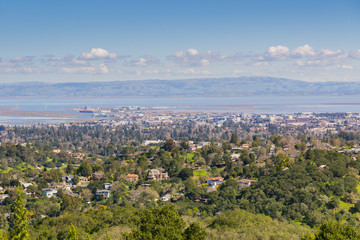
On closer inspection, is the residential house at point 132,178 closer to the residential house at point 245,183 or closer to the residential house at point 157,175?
the residential house at point 157,175

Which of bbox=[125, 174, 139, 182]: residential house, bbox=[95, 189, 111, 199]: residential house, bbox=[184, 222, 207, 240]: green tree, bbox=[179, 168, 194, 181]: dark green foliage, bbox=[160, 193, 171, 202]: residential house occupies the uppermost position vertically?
bbox=[184, 222, 207, 240]: green tree

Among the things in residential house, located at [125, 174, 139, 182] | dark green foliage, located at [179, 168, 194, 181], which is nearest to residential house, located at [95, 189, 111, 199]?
residential house, located at [125, 174, 139, 182]

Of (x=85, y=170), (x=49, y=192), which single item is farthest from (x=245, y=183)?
(x=49, y=192)

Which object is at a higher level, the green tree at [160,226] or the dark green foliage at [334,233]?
the dark green foliage at [334,233]

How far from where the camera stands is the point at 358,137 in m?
75.5

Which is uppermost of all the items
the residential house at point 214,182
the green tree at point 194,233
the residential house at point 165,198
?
the green tree at point 194,233

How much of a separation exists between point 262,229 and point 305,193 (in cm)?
1035

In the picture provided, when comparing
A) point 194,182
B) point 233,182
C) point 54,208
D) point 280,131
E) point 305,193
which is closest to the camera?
point 305,193

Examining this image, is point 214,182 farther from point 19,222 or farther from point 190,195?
point 19,222

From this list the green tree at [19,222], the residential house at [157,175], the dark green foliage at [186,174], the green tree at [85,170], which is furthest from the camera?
the green tree at [85,170]

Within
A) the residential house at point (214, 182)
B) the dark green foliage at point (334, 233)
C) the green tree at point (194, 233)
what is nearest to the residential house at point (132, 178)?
the residential house at point (214, 182)

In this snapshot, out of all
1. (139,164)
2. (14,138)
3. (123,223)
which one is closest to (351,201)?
(123,223)

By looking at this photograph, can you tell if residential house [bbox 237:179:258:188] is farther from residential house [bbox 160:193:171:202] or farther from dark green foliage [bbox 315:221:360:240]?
dark green foliage [bbox 315:221:360:240]

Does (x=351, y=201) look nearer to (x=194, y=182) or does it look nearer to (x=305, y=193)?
(x=305, y=193)
